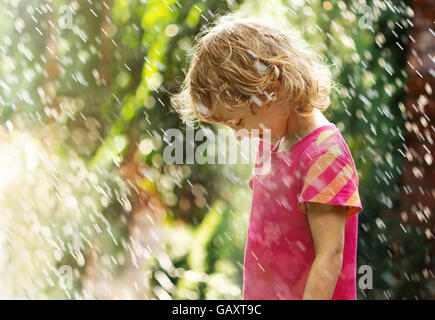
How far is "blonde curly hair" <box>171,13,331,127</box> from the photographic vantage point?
924 millimetres

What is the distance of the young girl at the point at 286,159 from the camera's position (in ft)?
2.68

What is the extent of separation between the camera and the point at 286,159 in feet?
2.97

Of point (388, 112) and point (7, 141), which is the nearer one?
point (388, 112)

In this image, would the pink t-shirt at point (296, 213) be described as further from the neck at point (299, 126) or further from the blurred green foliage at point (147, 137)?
the blurred green foliage at point (147, 137)

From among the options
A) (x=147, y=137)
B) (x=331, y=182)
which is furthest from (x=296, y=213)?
(x=147, y=137)

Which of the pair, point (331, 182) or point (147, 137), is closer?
point (331, 182)

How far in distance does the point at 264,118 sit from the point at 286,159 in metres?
0.08

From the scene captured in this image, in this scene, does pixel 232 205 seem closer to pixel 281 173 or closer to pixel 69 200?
pixel 69 200

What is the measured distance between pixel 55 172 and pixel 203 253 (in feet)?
1.95

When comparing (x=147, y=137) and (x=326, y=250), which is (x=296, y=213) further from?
(x=147, y=137)

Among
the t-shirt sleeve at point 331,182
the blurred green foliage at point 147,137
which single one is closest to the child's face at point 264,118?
the t-shirt sleeve at point 331,182

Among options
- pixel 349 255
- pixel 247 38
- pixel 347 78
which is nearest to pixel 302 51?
pixel 247 38

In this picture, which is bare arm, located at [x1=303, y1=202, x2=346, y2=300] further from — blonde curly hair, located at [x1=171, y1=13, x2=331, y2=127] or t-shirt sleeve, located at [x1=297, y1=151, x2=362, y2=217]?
blonde curly hair, located at [x1=171, y1=13, x2=331, y2=127]

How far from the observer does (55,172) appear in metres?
1.98
